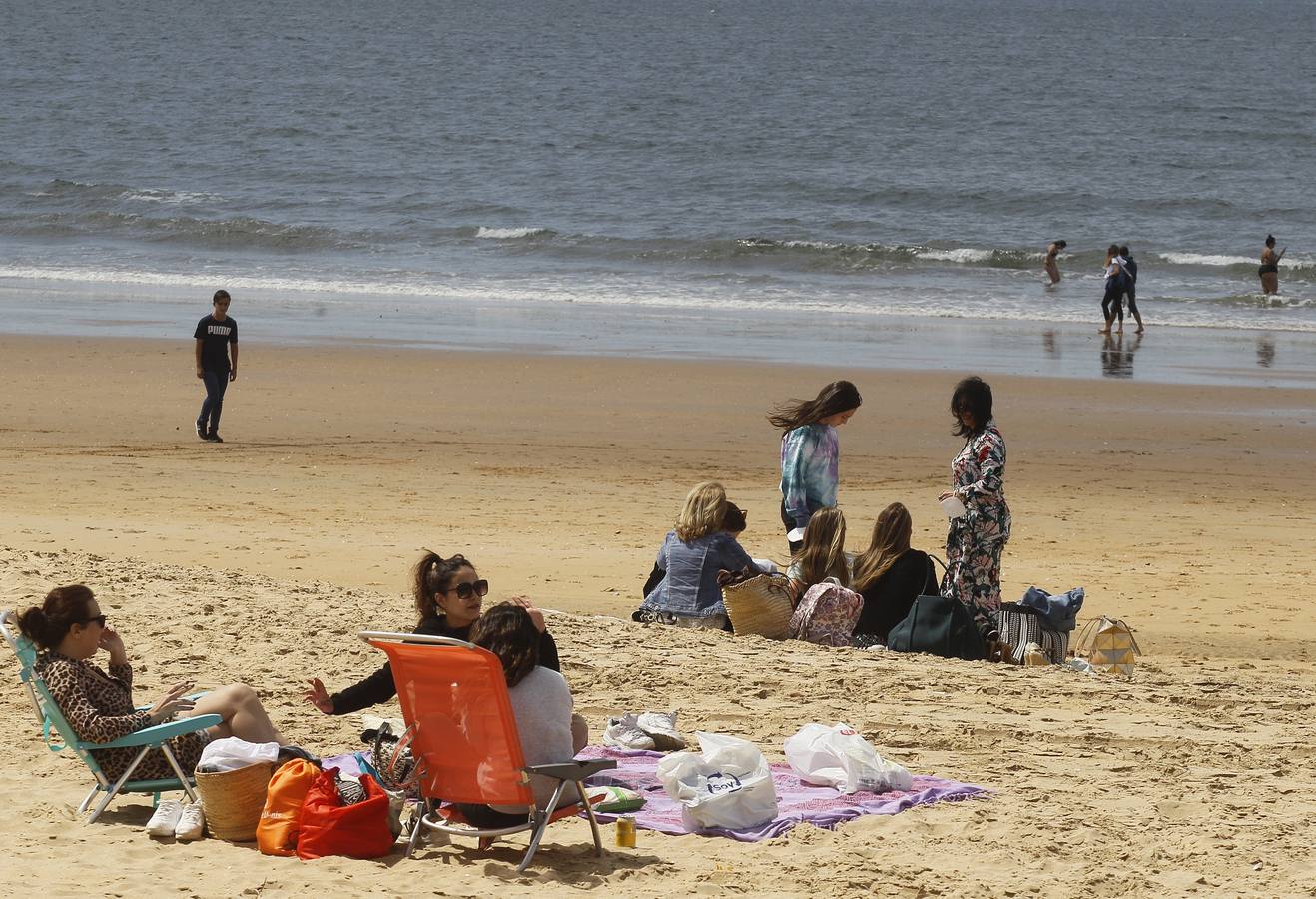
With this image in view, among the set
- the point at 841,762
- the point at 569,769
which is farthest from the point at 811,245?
the point at 569,769

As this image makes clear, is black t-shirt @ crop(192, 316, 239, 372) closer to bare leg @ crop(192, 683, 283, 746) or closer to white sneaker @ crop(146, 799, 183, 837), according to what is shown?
bare leg @ crop(192, 683, 283, 746)

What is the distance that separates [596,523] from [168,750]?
232 inches

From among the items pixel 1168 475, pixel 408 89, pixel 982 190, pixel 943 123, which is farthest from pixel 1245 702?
pixel 408 89

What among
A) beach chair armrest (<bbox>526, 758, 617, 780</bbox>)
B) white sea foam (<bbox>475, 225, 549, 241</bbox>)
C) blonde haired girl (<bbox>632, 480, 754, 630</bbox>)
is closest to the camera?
beach chair armrest (<bbox>526, 758, 617, 780</bbox>)

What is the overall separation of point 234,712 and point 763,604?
3.29 meters

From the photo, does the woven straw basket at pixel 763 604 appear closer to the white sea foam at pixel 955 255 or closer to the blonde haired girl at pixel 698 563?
the blonde haired girl at pixel 698 563

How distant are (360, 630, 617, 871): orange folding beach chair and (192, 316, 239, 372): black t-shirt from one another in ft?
31.0

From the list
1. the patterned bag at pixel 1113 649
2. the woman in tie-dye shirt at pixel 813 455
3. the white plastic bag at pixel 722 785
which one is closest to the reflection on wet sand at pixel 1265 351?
the woman in tie-dye shirt at pixel 813 455

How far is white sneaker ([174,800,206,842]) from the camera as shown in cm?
545

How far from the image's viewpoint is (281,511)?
11.5 metres

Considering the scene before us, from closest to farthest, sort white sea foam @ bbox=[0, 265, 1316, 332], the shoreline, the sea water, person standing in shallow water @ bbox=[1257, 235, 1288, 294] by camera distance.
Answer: the shoreline, white sea foam @ bbox=[0, 265, 1316, 332], the sea water, person standing in shallow water @ bbox=[1257, 235, 1288, 294]

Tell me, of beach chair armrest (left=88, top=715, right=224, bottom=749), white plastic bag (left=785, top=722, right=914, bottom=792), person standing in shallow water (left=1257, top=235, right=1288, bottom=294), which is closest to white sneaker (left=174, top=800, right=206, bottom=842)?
beach chair armrest (left=88, top=715, right=224, bottom=749)

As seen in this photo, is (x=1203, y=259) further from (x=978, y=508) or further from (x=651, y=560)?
(x=978, y=508)

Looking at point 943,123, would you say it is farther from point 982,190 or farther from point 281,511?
point 281,511
